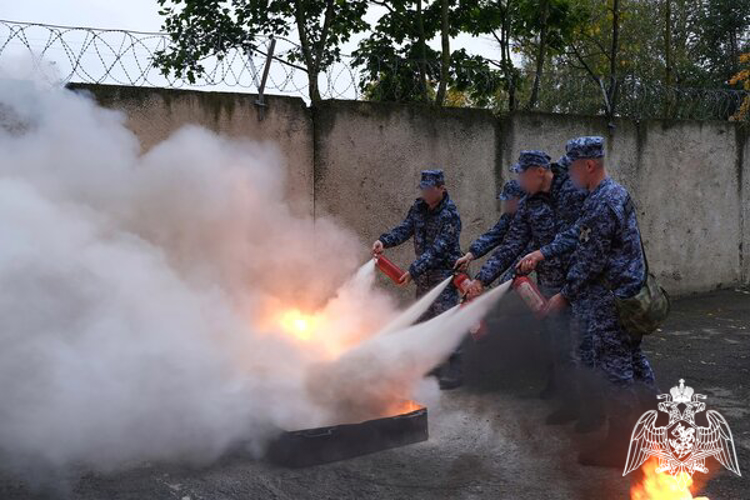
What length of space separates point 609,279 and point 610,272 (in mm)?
41

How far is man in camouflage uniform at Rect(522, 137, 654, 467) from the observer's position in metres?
4.15

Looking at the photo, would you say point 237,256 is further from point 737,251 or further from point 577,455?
point 737,251

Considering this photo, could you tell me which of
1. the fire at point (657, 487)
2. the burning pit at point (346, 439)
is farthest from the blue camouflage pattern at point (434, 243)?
the fire at point (657, 487)

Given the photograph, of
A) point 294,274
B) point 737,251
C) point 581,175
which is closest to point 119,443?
point 294,274

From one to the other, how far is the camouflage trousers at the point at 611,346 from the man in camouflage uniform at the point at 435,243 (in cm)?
157

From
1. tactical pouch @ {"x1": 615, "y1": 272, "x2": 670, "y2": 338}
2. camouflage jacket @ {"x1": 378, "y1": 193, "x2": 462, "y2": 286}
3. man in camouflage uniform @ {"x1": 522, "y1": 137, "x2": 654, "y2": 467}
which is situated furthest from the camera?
camouflage jacket @ {"x1": 378, "y1": 193, "x2": 462, "y2": 286}

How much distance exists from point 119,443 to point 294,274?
2.18m

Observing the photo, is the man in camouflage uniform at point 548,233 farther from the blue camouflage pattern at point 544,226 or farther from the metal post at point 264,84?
the metal post at point 264,84

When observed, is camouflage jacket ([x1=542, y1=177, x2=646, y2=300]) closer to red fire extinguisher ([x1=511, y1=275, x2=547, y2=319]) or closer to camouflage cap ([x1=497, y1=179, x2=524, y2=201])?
red fire extinguisher ([x1=511, y1=275, x2=547, y2=319])

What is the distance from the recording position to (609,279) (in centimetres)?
421

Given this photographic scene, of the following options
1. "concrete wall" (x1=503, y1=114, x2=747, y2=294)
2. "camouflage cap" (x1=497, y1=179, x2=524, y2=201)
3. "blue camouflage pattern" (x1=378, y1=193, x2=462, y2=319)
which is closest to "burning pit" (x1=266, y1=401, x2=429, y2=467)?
"blue camouflage pattern" (x1=378, y1=193, x2=462, y2=319)

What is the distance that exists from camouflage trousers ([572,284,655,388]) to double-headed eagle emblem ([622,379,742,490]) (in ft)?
0.74

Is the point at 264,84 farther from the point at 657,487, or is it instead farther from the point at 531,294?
the point at 657,487

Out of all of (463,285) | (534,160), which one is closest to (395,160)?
(463,285)
